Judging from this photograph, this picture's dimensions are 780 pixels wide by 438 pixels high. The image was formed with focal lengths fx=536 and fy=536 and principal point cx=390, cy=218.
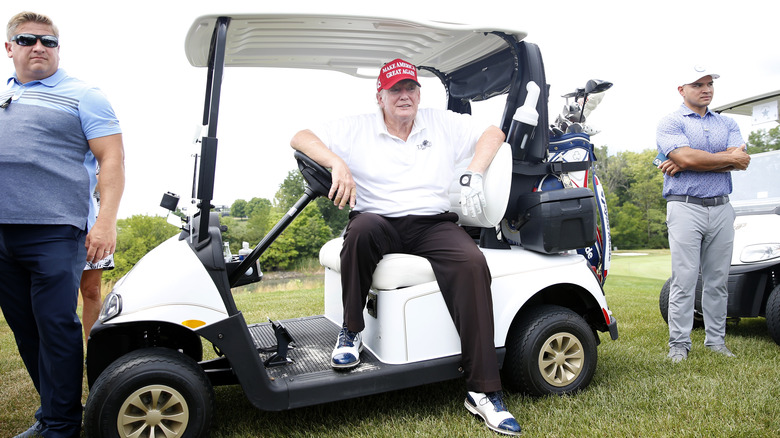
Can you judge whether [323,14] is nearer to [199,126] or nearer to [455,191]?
[199,126]

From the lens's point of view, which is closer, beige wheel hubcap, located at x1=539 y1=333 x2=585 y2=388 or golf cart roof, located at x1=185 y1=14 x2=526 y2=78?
golf cart roof, located at x1=185 y1=14 x2=526 y2=78

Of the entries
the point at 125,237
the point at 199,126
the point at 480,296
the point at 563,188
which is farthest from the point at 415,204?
the point at 125,237

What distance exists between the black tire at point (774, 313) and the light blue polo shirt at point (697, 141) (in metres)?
0.83

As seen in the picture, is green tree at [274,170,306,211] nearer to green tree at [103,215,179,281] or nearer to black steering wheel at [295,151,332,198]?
green tree at [103,215,179,281]

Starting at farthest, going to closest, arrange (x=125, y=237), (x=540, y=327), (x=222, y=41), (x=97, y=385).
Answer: (x=125, y=237) < (x=540, y=327) < (x=222, y=41) < (x=97, y=385)

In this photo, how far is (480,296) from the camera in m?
2.57

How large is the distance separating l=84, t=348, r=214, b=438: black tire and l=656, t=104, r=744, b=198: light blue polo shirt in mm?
3311

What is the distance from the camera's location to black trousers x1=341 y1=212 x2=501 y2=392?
2.56 metres

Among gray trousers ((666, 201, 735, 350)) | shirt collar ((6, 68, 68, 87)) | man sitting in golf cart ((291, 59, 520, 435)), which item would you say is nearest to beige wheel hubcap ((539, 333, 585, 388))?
man sitting in golf cart ((291, 59, 520, 435))

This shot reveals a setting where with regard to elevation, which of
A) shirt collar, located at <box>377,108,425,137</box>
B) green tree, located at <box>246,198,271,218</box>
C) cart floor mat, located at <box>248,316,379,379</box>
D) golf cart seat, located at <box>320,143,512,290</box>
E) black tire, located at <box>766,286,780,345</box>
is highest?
shirt collar, located at <box>377,108,425,137</box>

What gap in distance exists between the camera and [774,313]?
3.79 meters

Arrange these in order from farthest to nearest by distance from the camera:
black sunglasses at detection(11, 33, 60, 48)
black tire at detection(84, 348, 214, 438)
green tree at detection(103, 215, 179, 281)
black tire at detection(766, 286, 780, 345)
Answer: green tree at detection(103, 215, 179, 281) → black tire at detection(766, 286, 780, 345) → black sunglasses at detection(11, 33, 60, 48) → black tire at detection(84, 348, 214, 438)

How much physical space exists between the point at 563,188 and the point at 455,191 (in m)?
0.62

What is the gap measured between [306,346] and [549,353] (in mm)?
1316
